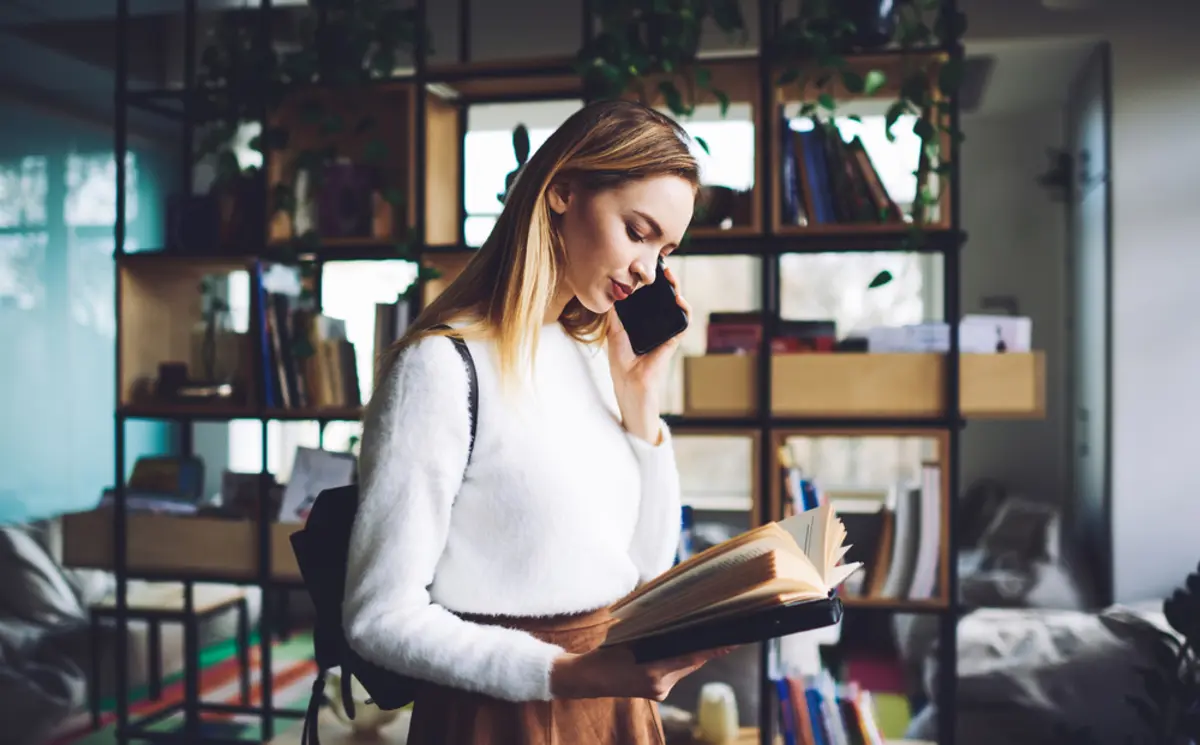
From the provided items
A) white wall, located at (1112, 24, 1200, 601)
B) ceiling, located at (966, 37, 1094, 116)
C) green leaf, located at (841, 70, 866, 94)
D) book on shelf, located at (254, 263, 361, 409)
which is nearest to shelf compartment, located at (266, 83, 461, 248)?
book on shelf, located at (254, 263, 361, 409)

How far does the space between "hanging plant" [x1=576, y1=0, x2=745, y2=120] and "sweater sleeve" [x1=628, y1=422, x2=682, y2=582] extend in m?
1.38

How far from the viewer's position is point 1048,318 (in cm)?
578

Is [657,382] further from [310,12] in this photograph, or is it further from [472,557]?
[310,12]

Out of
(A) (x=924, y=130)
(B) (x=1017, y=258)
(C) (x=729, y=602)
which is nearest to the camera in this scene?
(C) (x=729, y=602)

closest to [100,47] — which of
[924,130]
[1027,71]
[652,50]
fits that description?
[652,50]

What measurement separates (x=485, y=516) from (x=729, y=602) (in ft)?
0.87

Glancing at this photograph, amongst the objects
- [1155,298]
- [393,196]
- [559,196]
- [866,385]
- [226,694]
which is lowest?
[226,694]

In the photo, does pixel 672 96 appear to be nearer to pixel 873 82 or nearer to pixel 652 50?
pixel 652 50

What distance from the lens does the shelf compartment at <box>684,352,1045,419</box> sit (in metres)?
2.31

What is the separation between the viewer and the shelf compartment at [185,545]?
266cm

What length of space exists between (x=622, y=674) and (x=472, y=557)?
199 millimetres

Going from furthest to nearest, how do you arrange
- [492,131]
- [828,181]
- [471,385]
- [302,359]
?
[492,131] → [302,359] → [828,181] → [471,385]

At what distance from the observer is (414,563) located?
34.4 inches

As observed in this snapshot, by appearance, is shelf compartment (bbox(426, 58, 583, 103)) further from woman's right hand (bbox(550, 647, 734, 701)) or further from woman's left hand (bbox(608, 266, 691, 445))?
woman's right hand (bbox(550, 647, 734, 701))
